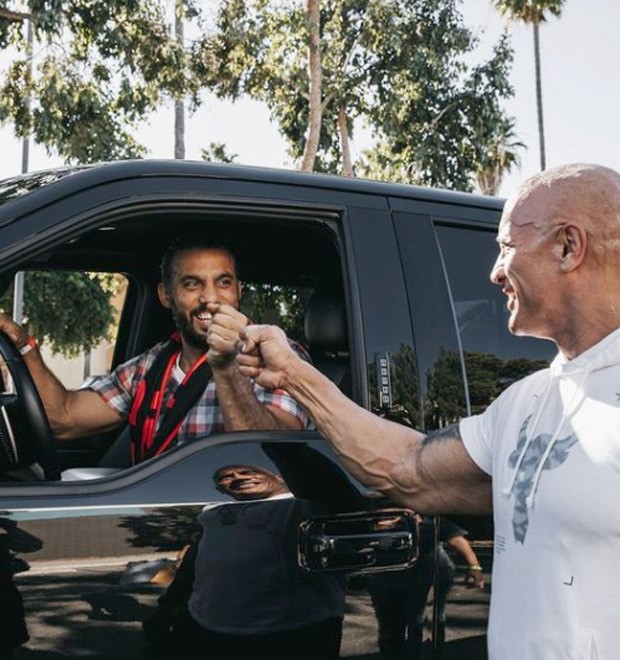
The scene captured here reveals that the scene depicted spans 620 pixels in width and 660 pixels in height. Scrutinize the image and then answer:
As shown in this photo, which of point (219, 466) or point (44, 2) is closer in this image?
point (219, 466)

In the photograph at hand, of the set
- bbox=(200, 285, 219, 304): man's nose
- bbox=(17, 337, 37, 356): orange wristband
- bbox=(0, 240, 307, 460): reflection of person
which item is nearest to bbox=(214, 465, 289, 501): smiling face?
bbox=(0, 240, 307, 460): reflection of person

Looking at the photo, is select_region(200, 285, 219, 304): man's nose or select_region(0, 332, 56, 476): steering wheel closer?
select_region(0, 332, 56, 476): steering wheel

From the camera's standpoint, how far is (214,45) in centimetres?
2070

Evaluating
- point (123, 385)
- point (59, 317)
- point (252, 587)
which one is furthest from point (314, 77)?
point (252, 587)

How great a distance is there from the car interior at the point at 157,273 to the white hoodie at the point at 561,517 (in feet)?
3.05

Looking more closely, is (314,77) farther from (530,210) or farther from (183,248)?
(530,210)

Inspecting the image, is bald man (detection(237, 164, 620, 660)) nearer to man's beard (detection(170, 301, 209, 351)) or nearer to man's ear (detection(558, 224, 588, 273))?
man's ear (detection(558, 224, 588, 273))

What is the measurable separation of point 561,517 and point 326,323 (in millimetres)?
1233

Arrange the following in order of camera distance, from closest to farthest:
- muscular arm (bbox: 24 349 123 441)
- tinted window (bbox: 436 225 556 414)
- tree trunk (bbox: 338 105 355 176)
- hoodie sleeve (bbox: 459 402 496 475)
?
hoodie sleeve (bbox: 459 402 496 475) < tinted window (bbox: 436 225 556 414) < muscular arm (bbox: 24 349 123 441) < tree trunk (bbox: 338 105 355 176)

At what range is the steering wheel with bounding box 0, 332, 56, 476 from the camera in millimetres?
2969

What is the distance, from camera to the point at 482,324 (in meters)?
2.83

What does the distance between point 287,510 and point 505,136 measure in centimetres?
2630

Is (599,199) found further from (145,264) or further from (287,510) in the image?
(145,264)

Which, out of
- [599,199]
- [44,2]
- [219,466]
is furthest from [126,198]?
[44,2]
